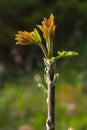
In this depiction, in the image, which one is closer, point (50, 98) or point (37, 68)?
point (50, 98)

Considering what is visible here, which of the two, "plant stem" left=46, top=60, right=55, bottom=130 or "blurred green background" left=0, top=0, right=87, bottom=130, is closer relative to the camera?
→ "plant stem" left=46, top=60, right=55, bottom=130

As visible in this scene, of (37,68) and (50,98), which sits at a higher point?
(37,68)

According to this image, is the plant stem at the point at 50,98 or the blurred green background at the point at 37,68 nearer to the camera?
the plant stem at the point at 50,98

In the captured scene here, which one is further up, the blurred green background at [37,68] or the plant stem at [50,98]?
the blurred green background at [37,68]

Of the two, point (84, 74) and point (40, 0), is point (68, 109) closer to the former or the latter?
point (84, 74)

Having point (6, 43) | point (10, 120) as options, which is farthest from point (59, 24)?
point (10, 120)

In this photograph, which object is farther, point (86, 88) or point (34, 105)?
point (86, 88)

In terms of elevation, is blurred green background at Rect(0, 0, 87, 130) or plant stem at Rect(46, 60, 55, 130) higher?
blurred green background at Rect(0, 0, 87, 130)

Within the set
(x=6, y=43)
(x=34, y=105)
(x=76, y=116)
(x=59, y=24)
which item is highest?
(x=59, y=24)
